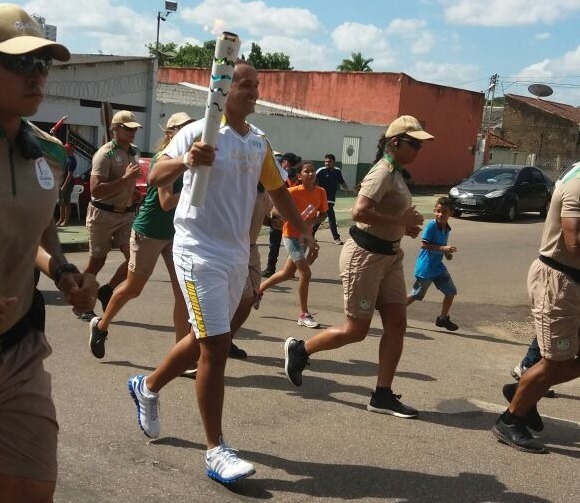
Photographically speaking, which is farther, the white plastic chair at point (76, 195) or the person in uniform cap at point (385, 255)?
the white plastic chair at point (76, 195)

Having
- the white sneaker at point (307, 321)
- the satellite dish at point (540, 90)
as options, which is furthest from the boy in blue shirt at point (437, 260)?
the satellite dish at point (540, 90)

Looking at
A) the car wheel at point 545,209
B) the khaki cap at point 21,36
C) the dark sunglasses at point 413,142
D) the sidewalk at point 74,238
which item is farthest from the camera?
the car wheel at point 545,209

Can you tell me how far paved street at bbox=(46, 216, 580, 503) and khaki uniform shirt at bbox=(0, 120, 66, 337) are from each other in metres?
1.56

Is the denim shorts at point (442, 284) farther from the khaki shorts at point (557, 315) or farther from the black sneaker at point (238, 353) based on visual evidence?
the khaki shorts at point (557, 315)

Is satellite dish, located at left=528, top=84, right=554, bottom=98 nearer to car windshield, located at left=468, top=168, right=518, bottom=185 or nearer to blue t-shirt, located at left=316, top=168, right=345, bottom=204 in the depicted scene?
car windshield, located at left=468, top=168, right=518, bottom=185

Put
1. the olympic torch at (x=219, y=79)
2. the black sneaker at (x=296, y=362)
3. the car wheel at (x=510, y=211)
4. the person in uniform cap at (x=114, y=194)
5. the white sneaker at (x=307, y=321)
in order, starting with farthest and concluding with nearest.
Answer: the car wheel at (x=510, y=211) < the white sneaker at (x=307, y=321) < the person in uniform cap at (x=114, y=194) < the black sneaker at (x=296, y=362) < the olympic torch at (x=219, y=79)

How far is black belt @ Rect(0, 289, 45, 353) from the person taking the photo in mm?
2729

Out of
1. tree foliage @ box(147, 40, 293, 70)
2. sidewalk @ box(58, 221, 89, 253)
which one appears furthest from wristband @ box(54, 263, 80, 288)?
tree foliage @ box(147, 40, 293, 70)

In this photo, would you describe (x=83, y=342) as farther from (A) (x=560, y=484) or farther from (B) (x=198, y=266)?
(A) (x=560, y=484)

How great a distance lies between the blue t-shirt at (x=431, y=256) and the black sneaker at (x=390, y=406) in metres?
3.18

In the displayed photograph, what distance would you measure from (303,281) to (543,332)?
3612 mm

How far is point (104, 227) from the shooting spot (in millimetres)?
7578

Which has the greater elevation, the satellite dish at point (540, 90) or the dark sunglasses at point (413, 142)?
the satellite dish at point (540, 90)

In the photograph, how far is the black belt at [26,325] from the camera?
8.95 ft
